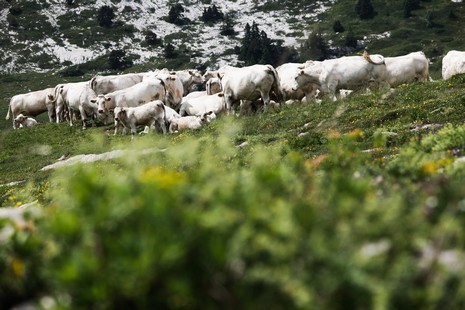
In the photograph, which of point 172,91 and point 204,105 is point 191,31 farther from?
point 204,105

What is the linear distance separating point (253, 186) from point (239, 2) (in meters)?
199

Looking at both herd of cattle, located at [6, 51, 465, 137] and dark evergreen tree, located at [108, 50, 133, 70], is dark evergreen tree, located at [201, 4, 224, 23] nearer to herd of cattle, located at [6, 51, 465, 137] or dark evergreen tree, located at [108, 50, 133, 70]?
dark evergreen tree, located at [108, 50, 133, 70]

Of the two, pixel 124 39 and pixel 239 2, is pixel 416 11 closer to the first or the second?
pixel 239 2

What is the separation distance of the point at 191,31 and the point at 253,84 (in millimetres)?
144970

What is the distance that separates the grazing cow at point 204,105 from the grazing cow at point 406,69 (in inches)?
390

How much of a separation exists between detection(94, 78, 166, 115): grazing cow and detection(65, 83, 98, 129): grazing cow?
5.03ft

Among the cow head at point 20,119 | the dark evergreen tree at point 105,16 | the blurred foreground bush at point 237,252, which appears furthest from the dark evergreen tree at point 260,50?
the blurred foreground bush at point 237,252

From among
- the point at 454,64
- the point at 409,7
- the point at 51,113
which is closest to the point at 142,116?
the point at 51,113

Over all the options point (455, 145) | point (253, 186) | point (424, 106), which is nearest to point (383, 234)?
point (253, 186)

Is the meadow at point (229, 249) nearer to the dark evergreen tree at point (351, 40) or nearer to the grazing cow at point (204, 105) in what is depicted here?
the grazing cow at point (204, 105)

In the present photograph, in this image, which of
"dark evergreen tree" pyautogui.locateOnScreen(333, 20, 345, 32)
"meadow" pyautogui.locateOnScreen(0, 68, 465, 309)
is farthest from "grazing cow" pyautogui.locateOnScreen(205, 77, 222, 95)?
"dark evergreen tree" pyautogui.locateOnScreen(333, 20, 345, 32)

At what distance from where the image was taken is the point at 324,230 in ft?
11.0

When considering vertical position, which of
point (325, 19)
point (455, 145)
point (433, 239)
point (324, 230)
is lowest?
point (325, 19)

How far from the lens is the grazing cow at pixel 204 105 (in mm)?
35094
